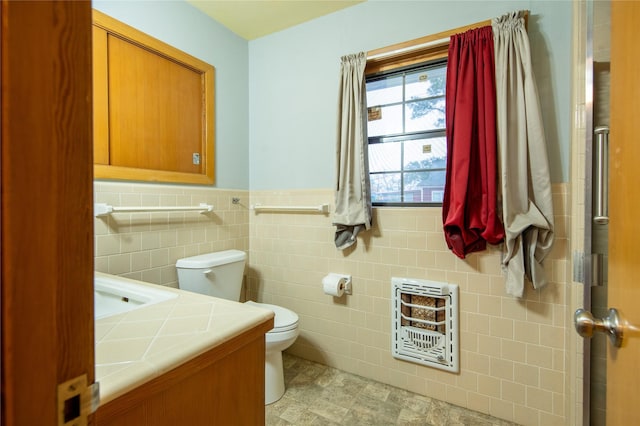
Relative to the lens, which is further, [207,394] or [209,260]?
[209,260]

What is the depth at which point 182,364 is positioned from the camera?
0.65 m

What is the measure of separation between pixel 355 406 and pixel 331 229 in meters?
1.07

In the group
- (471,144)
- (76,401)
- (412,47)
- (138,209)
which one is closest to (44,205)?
(76,401)

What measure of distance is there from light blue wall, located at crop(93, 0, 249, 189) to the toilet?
60 centimetres

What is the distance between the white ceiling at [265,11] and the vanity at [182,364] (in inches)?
77.9

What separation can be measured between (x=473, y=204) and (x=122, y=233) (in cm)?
193

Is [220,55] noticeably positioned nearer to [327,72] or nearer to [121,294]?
[327,72]

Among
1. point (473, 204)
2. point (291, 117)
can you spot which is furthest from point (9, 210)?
point (291, 117)

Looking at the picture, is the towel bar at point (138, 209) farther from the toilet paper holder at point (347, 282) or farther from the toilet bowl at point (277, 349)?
the toilet paper holder at point (347, 282)

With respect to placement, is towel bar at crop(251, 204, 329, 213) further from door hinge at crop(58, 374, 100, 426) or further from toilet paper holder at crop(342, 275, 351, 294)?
door hinge at crop(58, 374, 100, 426)

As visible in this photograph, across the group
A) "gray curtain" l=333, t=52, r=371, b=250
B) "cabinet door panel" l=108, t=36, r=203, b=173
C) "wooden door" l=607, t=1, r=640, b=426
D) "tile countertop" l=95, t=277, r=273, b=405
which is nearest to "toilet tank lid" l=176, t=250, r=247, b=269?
"cabinet door panel" l=108, t=36, r=203, b=173

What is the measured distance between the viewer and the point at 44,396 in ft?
1.14

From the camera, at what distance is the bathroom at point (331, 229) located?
4.99 feet

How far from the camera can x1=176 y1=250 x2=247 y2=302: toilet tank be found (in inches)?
72.5
